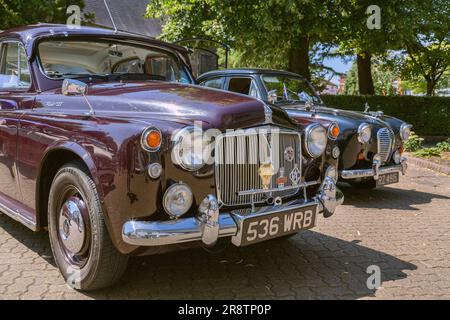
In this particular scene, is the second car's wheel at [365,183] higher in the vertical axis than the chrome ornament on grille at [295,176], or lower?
lower

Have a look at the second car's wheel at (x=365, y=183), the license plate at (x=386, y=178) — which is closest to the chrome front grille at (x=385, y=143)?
the license plate at (x=386, y=178)

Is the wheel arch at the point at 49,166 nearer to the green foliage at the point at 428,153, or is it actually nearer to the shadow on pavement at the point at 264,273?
the shadow on pavement at the point at 264,273

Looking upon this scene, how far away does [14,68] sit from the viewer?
4.30 metres

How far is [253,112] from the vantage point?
3.27 meters

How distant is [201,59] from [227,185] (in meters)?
10.7

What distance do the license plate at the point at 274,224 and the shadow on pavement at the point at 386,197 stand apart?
3.15 meters

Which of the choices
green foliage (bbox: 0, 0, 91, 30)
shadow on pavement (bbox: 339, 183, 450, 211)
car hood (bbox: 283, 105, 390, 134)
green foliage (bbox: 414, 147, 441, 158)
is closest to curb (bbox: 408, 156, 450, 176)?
green foliage (bbox: 414, 147, 441, 158)

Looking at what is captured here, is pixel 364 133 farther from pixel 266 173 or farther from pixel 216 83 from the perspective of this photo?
pixel 266 173

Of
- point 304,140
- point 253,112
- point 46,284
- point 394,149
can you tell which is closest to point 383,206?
point 394,149

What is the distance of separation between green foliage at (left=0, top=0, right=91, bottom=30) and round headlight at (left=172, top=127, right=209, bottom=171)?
15196 mm

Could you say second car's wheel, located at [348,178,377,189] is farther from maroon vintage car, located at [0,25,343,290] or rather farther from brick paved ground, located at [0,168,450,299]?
maroon vintage car, located at [0,25,343,290]

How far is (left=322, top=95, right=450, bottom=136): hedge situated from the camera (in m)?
15.9

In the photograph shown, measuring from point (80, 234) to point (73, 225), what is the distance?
0.10 metres

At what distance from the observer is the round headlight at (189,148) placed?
9.39ft
